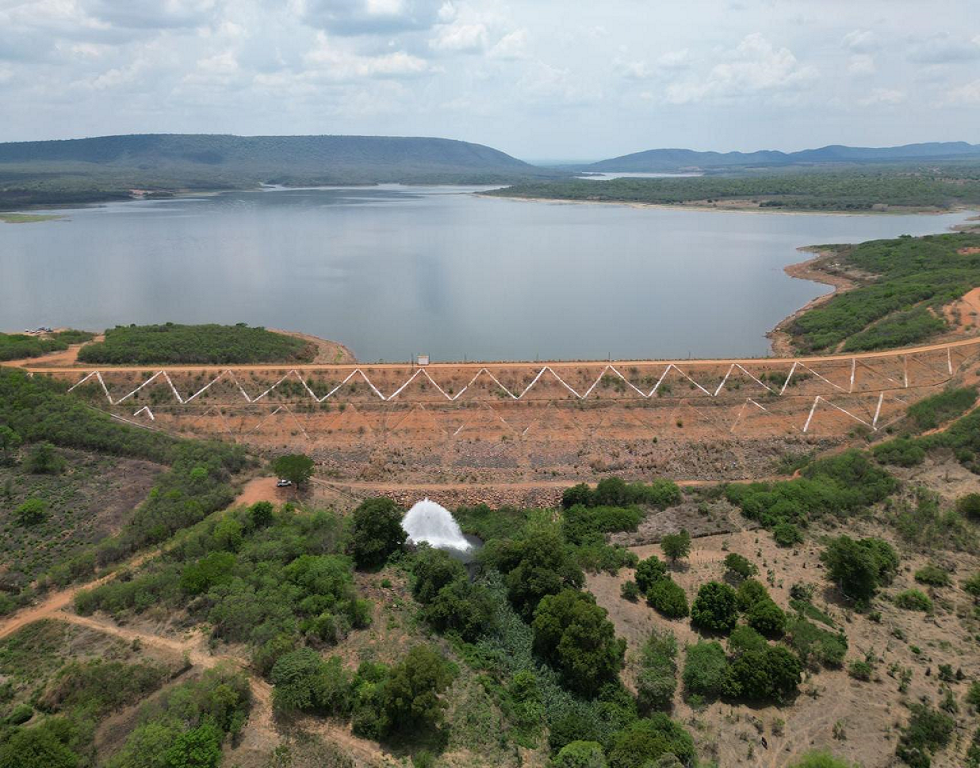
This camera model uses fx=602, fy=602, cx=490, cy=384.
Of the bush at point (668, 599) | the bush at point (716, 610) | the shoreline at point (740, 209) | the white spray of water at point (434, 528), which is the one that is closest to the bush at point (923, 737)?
the bush at point (716, 610)

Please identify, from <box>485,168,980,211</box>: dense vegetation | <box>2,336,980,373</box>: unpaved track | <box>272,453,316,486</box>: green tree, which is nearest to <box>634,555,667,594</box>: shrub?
<box>272,453,316,486</box>: green tree

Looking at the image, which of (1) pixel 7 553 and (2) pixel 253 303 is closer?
(1) pixel 7 553

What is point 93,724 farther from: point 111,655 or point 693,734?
point 693,734

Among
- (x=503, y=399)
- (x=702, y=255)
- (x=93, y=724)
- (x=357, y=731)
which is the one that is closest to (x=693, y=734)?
(x=357, y=731)

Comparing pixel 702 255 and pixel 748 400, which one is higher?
pixel 702 255

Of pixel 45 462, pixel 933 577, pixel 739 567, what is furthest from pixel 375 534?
pixel 933 577

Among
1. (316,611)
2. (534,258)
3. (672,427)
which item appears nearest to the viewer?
(316,611)

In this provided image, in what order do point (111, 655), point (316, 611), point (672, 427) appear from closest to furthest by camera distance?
point (111, 655)
point (316, 611)
point (672, 427)

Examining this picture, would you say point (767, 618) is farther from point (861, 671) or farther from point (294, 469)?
point (294, 469)

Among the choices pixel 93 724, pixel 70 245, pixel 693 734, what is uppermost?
pixel 70 245
